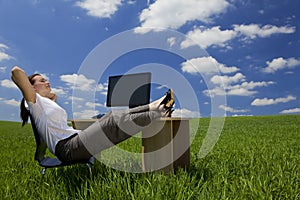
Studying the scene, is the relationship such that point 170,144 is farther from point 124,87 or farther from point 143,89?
point 124,87

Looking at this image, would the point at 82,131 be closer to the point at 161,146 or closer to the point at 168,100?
the point at 161,146

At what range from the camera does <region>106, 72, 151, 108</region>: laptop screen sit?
4543mm

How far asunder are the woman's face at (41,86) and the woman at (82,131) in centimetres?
30

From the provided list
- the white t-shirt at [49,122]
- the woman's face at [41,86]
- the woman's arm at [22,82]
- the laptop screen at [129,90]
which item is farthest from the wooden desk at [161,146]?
the woman's face at [41,86]

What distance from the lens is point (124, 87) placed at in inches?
192

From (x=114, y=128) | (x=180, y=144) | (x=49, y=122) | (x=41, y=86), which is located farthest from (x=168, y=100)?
(x=41, y=86)

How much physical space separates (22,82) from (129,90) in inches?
76.4

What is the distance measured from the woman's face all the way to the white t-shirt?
1.14 feet

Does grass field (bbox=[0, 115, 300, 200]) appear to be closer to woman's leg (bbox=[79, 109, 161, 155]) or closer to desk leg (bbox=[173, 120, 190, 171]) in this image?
desk leg (bbox=[173, 120, 190, 171])

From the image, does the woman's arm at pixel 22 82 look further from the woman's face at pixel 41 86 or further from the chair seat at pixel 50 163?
the chair seat at pixel 50 163

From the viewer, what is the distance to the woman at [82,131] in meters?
2.95

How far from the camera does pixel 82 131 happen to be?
10.6ft

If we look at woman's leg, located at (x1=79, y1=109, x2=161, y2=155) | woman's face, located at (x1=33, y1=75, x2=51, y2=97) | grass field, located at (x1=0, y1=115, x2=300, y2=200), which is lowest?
grass field, located at (x1=0, y1=115, x2=300, y2=200)

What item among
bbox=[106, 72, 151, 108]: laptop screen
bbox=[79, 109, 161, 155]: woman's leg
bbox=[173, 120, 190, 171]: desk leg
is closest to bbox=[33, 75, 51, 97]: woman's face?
bbox=[79, 109, 161, 155]: woman's leg
